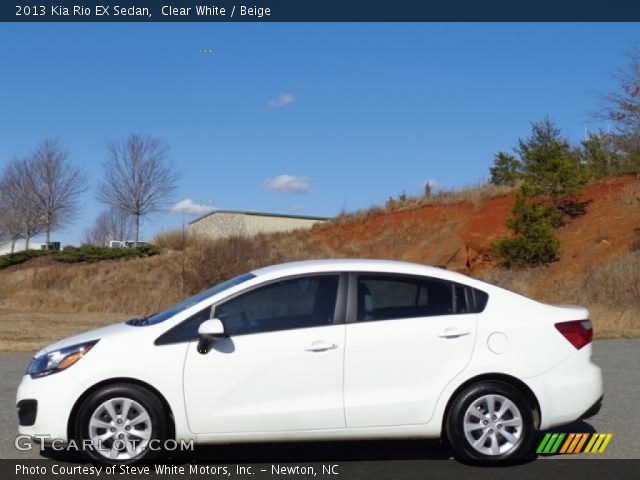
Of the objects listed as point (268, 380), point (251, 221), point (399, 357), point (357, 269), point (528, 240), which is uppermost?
point (251, 221)

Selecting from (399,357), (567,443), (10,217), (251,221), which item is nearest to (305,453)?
(399,357)

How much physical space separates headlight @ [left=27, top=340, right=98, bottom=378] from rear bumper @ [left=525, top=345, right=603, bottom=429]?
11.1 ft

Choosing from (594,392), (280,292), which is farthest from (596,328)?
(280,292)

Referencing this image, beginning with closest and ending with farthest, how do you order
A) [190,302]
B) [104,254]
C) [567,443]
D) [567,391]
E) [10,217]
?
[567,391]
[190,302]
[567,443]
[104,254]
[10,217]

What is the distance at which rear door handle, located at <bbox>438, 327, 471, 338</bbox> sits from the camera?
20.6 feet

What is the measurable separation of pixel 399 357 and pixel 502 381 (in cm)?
82

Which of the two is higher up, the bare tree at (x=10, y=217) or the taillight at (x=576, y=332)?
the bare tree at (x=10, y=217)

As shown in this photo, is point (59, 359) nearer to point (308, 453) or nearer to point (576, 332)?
point (308, 453)

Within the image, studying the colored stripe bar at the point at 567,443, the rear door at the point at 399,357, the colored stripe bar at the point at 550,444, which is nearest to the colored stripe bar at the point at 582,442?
the colored stripe bar at the point at 567,443

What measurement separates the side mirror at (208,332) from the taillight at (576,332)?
2.67 metres

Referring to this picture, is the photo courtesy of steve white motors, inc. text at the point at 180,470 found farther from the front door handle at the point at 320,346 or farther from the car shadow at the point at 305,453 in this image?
the front door handle at the point at 320,346

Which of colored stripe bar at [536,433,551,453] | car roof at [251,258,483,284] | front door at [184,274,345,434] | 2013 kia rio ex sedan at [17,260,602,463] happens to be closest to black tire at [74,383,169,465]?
2013 kia rio ex sedan at [17,260,602,463]

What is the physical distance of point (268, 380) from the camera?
6078mm

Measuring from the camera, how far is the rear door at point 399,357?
6.14 metres
